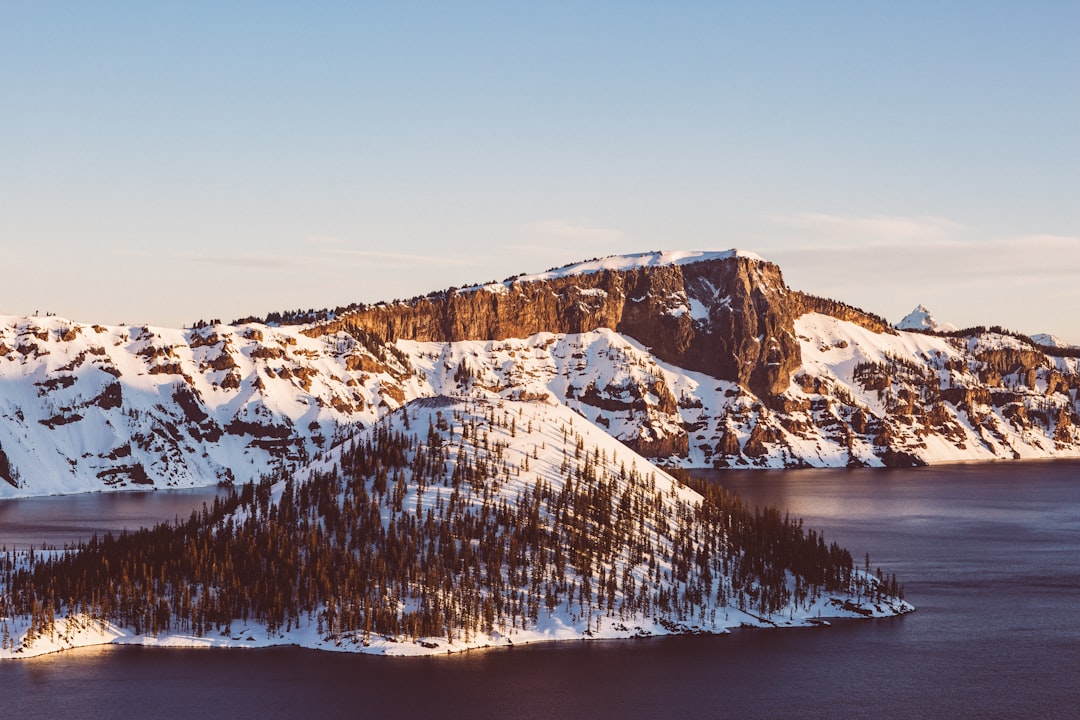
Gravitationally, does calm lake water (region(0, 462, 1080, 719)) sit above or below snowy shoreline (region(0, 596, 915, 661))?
below

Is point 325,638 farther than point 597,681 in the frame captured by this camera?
Yes

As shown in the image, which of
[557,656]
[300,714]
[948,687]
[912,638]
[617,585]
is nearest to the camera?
[300,714]

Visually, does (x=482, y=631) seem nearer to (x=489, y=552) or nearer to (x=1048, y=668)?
(x=489, y=552)

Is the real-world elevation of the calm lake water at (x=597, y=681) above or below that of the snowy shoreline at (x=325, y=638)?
below

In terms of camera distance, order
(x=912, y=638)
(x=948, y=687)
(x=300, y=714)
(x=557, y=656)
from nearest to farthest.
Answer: (x=300, y=714) → (x=948, y=687) → (x=557, y=656) → (x=912, y=638)

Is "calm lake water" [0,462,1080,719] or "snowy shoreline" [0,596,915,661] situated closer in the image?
"calm lake water" [0,462,1080,719]

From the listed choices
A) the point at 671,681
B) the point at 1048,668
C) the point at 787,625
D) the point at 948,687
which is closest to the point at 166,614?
the point at 671,681

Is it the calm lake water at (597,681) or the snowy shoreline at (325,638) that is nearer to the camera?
the calm lake water at (597,681)

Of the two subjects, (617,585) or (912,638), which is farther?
(617,585)

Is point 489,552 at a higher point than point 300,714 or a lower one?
higher

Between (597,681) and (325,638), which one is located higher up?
(325,638)
